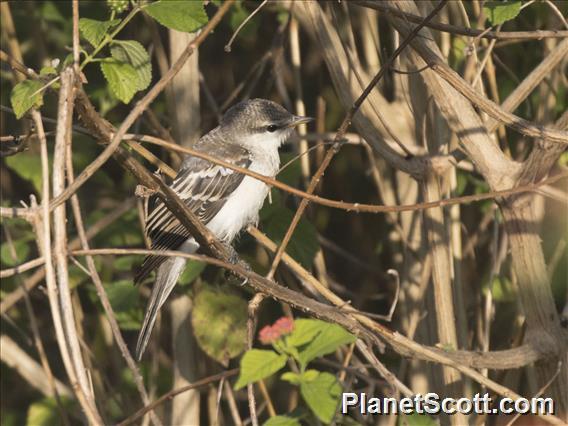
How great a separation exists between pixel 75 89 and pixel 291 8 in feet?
7.79

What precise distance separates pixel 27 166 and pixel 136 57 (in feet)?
6.80

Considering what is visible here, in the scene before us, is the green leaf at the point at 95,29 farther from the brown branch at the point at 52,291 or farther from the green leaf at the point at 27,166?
the green leaf at the point at 27,166

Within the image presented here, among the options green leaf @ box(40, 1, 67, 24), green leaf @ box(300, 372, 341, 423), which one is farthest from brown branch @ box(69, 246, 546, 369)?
green leaf @ box(40, 1, 67, 24)

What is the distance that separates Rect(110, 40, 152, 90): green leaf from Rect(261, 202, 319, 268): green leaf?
1.47 meters

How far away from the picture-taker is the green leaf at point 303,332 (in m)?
2.54

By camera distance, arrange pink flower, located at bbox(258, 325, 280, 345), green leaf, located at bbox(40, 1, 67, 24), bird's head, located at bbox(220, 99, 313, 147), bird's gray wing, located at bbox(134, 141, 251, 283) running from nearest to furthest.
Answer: pink flower, located at bbox(258, 325, 280, 345) < bird's gray wing, located at bbox(134, 141, 251, 283) < bird's head, located at bbox(220, 99, 313, 147) < green leaf, located at bbox(40, 1, 67, 24)

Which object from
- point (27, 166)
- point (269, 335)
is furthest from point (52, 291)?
point (27, 166)

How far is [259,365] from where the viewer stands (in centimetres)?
251

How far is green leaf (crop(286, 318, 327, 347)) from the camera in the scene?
2537 mm

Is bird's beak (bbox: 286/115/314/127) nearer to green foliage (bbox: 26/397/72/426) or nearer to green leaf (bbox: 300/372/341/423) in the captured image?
green foliage (bbox: 26/397/72/426)

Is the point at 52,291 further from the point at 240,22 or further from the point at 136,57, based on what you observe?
the point at 240,22

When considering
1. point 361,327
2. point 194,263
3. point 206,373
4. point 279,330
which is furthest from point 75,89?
point 206,373

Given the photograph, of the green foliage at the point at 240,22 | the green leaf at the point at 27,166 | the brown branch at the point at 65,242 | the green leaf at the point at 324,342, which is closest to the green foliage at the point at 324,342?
the green leaf at the point at 324,342

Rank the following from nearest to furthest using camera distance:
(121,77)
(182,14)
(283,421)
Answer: (283,421) → (182,14) → (121,77)
